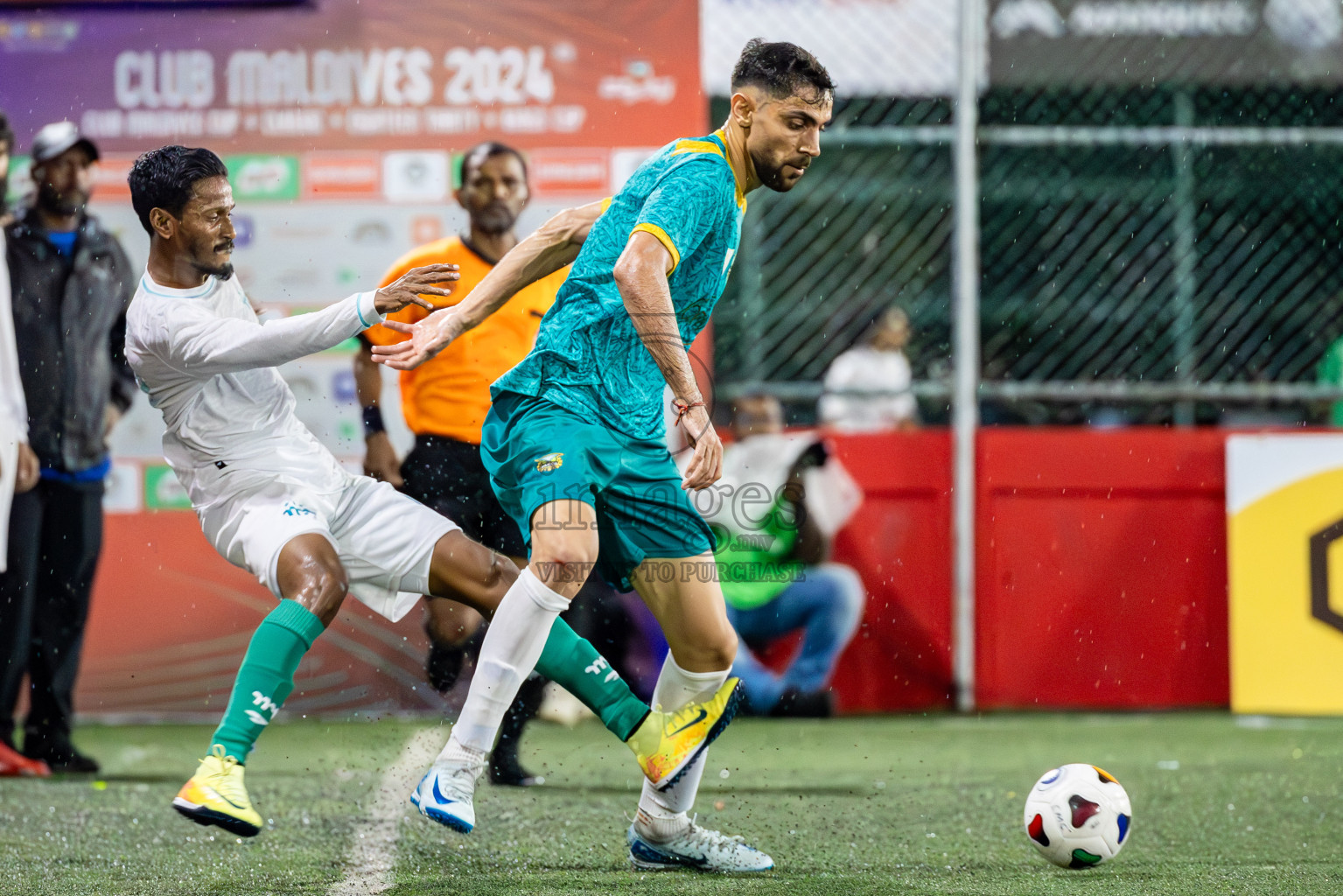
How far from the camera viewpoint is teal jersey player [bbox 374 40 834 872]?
131 inches

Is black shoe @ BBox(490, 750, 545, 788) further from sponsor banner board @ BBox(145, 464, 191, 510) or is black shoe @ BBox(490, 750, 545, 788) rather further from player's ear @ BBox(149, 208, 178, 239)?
sponsor banner board @ BBox(145, 464, 191, 510)

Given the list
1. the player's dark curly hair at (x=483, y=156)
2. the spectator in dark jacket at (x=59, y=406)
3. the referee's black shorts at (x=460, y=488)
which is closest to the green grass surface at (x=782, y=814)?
the spectator in dark jacket at (x=59, y=406)

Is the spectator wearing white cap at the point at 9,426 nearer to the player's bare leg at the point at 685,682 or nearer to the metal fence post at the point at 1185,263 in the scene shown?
the player's bare leg at the point at 685,682

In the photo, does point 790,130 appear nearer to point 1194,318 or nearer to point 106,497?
point 106,497

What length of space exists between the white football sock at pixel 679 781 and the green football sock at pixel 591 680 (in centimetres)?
8

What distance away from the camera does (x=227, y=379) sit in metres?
3.84

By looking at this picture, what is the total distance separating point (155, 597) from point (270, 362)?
348 cm

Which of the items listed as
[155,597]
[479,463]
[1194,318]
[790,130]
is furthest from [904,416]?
[790,130]

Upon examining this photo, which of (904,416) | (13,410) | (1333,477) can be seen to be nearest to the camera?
(13,410)

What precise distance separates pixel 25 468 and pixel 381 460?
1.47 metres

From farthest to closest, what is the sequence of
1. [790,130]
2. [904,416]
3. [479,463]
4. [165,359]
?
[904,416] → [479,463] → [165,359] → [790,130]

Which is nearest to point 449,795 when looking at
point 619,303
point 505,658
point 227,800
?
point 505,658

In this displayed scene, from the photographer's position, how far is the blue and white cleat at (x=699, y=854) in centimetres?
364

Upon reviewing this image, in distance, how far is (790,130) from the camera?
137 inches
